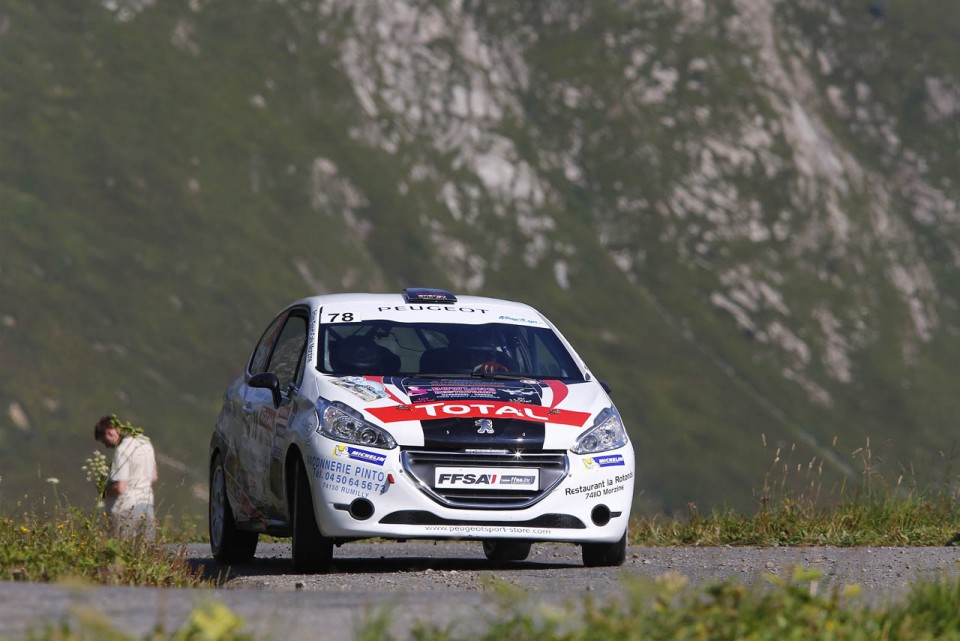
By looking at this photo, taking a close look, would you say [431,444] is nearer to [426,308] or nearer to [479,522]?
[479,522]

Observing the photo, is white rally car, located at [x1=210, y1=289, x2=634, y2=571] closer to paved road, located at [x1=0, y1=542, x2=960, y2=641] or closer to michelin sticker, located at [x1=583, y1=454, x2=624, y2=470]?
michelin sticker, located at [x1=583, y1=454, x2=624, y2=470]

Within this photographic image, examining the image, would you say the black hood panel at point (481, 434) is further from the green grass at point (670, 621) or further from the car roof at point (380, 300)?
the green grass at point (670, 621)

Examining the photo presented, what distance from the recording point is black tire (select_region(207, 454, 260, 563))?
12.2 meters

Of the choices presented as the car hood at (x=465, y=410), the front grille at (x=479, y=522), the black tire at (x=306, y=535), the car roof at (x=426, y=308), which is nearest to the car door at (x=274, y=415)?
the car roof at (x=426, y=308)

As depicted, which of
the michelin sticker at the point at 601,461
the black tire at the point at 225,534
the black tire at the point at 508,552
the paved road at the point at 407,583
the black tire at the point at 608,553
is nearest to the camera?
the paved road at the point at 407,583

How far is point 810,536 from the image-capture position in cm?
1202

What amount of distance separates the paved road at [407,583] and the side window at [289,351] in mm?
1384

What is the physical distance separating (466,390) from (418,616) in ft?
14.6

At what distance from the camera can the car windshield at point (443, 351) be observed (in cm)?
1071

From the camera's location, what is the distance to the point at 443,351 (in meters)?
11.0

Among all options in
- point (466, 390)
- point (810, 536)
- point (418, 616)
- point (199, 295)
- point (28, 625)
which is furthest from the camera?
point (199, 295)

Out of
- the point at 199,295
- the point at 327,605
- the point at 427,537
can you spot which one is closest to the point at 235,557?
the point at 427,537

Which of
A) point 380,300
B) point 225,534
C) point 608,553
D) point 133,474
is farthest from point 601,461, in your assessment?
point 133,474

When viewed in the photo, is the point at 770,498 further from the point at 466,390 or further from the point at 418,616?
the point at 418,616
